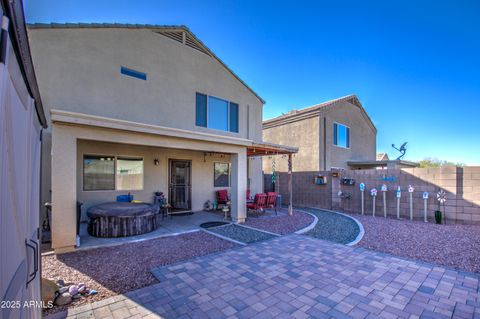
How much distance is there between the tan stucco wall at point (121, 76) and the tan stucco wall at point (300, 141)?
6.48 m

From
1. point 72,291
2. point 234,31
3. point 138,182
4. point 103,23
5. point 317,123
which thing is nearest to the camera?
point 72,291

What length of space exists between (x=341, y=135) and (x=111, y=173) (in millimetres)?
15064

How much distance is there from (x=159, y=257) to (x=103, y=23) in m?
8.06

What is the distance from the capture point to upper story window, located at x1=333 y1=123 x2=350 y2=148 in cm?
1636

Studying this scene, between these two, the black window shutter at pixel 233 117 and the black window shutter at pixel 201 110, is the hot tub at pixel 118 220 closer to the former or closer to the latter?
the black window shutter at pixel 201 110

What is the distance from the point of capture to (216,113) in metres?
10.8

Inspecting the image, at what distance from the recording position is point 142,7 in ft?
26.7

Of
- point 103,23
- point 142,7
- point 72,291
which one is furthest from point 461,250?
point 103,23

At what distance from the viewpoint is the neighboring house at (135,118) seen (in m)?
5.38

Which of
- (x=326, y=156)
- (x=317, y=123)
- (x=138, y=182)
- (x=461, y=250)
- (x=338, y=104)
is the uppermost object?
(x=338, y=104)

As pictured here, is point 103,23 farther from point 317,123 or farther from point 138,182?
point 317,123

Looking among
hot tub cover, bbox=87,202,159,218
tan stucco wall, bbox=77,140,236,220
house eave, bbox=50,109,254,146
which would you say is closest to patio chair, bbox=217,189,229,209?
tan stucco wall, bbox=77,140,236,220

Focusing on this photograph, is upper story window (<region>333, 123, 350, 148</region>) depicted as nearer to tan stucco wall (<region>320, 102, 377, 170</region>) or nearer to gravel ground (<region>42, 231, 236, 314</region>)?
tan stucco wall (<region>320, 102, 377, 170</region>)

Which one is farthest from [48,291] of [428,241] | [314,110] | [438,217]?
[314,110]
